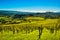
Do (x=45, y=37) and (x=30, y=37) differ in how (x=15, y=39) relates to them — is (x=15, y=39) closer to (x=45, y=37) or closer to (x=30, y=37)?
(x=30, y=37)

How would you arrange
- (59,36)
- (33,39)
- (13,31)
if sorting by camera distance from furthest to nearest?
1. (13,31)
2. (59,36)
3. (33,39)

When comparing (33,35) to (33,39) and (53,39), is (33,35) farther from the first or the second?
(53,39)

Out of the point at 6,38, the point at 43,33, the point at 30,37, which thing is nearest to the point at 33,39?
the point at 30,37

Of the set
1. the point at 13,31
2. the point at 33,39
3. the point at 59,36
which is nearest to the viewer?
the point at 33,39

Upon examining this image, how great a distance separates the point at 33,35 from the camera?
37.6 meters

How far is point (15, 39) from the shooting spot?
36.1 m

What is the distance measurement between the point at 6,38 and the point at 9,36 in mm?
1299

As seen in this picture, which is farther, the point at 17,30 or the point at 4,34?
the point at 17,30

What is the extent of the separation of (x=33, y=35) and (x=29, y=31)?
4.44 m

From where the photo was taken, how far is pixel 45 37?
1437 inches

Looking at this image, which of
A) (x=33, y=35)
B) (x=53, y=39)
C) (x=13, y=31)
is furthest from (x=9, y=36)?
(x=53, y=39)

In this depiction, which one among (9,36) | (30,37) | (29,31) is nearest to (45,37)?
(30,37)

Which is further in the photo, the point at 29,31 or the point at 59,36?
the point at 29,31

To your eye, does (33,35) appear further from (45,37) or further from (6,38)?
(6,38)
